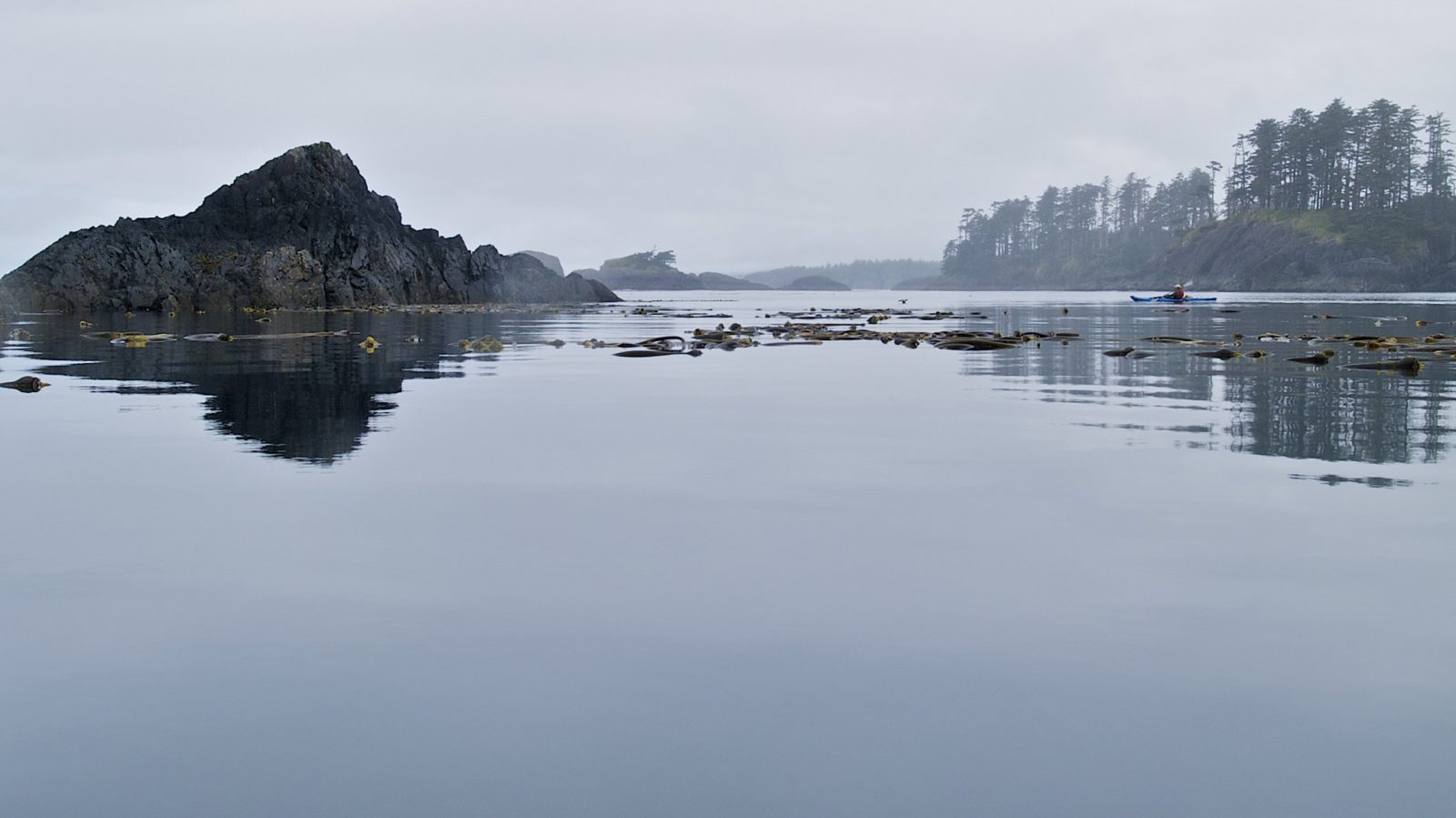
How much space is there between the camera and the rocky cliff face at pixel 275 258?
8550 centimetres

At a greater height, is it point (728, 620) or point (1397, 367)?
point (1397, 367)

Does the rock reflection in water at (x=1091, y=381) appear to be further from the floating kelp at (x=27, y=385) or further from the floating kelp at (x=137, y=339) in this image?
the floating kelp at (x=27, y=385)

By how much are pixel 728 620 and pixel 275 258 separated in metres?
94.5

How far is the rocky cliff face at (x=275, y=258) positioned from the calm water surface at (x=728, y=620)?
3017 inches

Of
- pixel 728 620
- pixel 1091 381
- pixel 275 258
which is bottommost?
pixel 728 620

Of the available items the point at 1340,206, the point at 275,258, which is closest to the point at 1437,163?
the point at 1340,206

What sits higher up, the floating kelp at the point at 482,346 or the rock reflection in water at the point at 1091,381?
the floating kelp at the point at 482,346

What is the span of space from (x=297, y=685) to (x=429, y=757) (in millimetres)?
1419

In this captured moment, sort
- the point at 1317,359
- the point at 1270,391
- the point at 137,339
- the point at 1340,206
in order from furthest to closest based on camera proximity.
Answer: the point at 1340,206
the point at 137,339
the point at 1317,359
the point at 1270,391

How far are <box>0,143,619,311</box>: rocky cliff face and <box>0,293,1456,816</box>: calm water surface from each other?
76626mm

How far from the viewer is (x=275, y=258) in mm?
94188

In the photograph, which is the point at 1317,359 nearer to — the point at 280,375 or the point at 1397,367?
the point at 1397,367

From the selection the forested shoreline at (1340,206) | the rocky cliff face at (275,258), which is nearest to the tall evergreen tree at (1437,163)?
the forested shoreline at (1340,206)

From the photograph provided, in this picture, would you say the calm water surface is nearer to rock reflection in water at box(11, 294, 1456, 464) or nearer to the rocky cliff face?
rock reflection in water at box(11, 294, 1456, 464)
